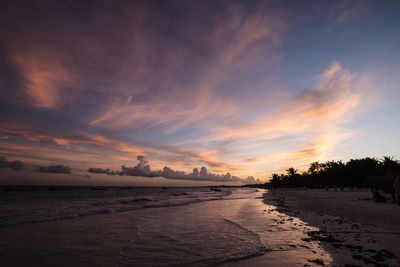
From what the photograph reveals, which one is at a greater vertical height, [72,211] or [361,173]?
[361,173]

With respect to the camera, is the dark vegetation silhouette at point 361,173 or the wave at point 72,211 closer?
the wave at point 72,211

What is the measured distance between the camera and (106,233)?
43.1 ft

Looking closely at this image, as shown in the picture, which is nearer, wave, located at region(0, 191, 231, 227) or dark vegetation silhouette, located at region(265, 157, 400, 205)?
wave, located at region(0, 191, 231, 227)

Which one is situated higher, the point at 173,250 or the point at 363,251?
the point at 363,251

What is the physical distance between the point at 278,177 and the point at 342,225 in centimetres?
17420

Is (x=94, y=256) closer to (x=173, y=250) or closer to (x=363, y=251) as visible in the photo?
(x=173, y=250)

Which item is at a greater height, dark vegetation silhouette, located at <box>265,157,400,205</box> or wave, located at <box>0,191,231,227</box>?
dark vegetation silhouette, located at <box>265,157,400,205</box>

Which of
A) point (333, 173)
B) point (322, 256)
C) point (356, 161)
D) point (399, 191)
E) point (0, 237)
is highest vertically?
point (356, 161)

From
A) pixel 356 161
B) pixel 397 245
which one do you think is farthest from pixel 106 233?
pixel 356 161

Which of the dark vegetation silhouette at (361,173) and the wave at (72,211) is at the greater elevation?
the dark vegetation silhouette at (361,173)

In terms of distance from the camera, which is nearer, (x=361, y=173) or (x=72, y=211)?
(x=72, y=211)

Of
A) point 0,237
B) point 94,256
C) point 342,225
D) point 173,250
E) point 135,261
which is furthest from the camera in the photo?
point 342,225

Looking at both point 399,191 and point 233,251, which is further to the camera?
point 399,191

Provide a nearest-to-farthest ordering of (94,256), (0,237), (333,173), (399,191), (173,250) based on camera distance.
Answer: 1. (94,256)
2. (173,250)
3. (0,237)
4. (399,191)
5. (333,173)
